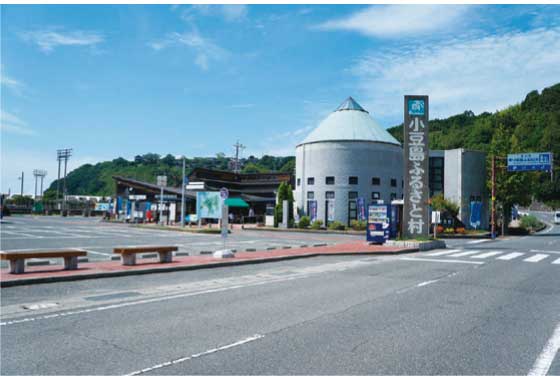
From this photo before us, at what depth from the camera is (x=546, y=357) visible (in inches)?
238

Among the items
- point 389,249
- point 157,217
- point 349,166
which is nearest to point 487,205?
point 349,166

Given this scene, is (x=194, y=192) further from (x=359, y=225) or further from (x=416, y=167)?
(x=416, y=167)

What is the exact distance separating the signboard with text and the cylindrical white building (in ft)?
74.0

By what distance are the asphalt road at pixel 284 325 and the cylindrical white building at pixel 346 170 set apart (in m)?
36.2

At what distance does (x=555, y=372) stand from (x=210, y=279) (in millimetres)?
9336

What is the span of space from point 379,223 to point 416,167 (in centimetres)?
381

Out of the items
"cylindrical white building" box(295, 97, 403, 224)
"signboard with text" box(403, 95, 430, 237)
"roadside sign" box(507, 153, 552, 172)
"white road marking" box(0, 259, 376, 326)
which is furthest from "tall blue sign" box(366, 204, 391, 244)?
"cylindrical white building" box(295, 97, 403, 224)

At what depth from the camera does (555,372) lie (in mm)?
5500

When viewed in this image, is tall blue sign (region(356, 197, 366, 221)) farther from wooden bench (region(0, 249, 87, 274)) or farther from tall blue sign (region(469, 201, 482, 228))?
wooden bench (region(0, 249, 87, 274))

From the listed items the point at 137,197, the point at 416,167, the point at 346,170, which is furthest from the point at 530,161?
the point at 137,197

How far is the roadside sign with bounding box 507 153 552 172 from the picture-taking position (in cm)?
3559

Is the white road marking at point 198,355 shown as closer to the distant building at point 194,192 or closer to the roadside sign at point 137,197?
the distant building at point 194,192

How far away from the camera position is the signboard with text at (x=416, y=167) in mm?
25906

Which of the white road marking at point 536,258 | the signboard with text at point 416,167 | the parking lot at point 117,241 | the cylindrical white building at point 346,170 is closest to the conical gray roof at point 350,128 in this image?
the cylindrical white building at point 346,170
